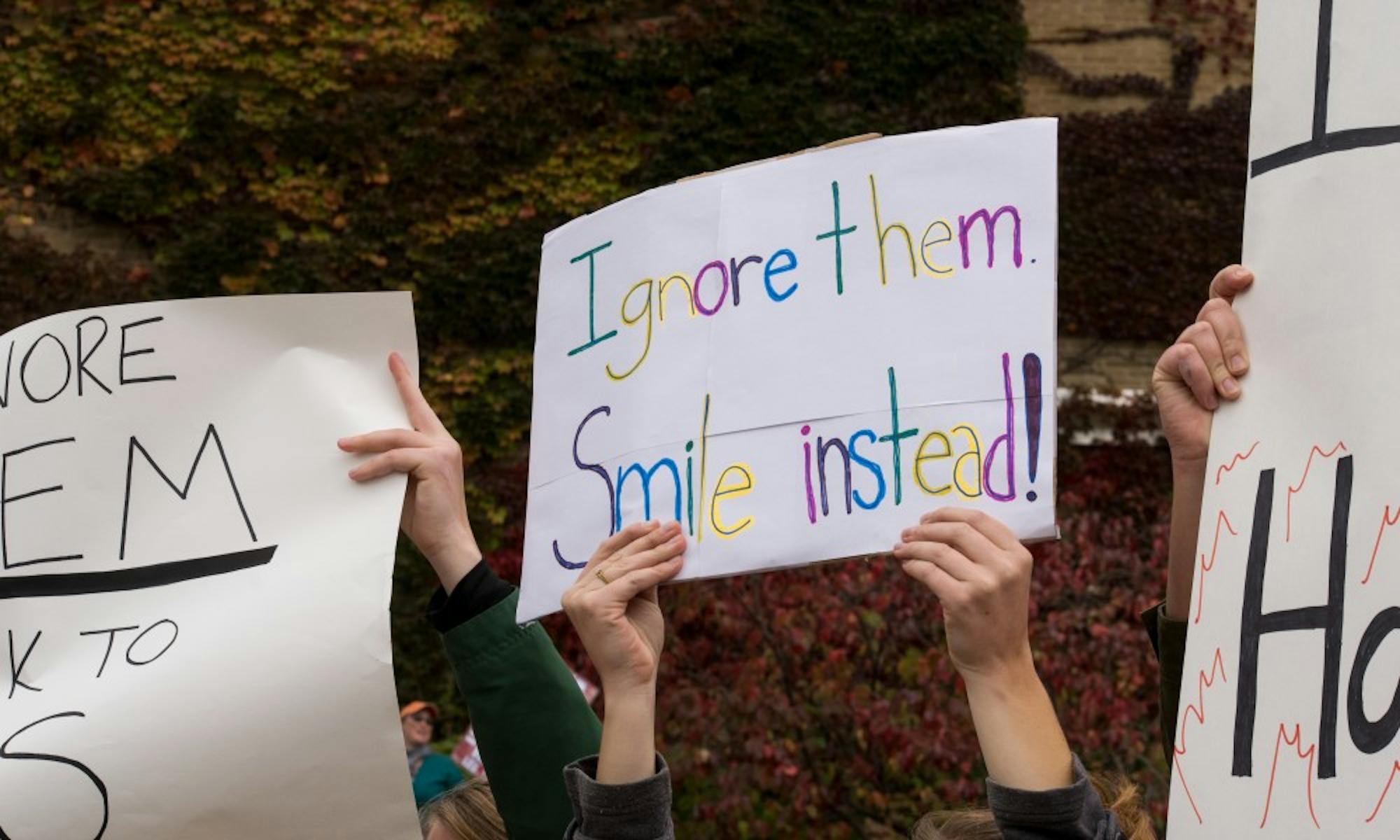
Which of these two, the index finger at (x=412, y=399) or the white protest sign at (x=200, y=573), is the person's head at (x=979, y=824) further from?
the index finger at (x=412, y=399)

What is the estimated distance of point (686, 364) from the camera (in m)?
2.15

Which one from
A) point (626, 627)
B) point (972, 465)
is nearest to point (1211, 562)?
point (972, 465)

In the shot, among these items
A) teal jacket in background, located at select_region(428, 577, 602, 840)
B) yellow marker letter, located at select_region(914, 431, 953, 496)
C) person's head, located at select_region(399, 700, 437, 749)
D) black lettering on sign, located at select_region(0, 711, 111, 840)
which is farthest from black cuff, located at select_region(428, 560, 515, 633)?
person's head, located at select_region(399, 700, 437, 749)

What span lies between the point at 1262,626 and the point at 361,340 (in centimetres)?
131

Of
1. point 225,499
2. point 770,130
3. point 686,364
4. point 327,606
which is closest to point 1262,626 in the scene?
point 686,364

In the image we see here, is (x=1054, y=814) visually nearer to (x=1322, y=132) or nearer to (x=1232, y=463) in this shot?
(x=1232, y=463)

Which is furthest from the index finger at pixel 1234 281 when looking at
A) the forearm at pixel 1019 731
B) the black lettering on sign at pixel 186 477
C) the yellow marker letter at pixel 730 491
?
the black lettering on sign at pixel 186 477

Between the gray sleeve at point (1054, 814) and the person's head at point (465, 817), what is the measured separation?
101cm

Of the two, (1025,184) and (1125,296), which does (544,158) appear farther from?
(1025,184)

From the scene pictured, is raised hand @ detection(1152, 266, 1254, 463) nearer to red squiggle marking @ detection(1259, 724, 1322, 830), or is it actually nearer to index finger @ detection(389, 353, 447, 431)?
red squiggle marking @ detection(1259, 724, 1322, 830)

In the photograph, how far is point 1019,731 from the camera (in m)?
1.73

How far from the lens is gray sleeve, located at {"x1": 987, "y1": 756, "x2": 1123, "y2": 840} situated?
1675 millimetres

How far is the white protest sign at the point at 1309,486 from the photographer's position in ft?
4.84

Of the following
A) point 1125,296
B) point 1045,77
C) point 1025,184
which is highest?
point 1045,77
